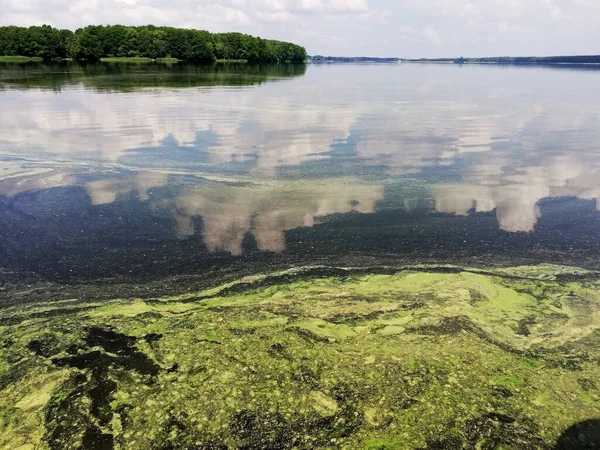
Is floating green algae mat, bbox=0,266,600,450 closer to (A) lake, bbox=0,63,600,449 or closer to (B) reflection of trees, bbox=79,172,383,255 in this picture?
(A) lake, bbox=0,63,600,449

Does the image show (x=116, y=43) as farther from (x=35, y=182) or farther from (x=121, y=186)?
(x=121, y=186)

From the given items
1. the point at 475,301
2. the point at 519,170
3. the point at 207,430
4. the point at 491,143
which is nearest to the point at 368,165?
the point at 519,170

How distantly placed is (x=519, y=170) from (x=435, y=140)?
3893 millimetres

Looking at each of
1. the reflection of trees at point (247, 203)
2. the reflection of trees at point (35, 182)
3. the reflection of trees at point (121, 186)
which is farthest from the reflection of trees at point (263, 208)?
the reflection of trees at point (35, 182)

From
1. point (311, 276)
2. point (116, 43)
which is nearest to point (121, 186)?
point (311, 276)

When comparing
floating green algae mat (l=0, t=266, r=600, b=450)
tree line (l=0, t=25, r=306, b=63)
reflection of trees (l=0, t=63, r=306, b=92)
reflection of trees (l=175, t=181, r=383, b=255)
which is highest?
tree line (l=0, t=25, r=306, b=63)

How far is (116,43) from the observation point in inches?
3391

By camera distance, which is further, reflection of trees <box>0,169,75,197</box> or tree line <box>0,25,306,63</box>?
tree line <box>0,25,306,63</box>

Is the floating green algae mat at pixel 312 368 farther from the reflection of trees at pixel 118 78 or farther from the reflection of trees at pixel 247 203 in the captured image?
the reflection of trees at pixel 118 78

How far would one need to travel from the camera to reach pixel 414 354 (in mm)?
4309

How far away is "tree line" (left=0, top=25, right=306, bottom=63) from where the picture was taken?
82812 mm

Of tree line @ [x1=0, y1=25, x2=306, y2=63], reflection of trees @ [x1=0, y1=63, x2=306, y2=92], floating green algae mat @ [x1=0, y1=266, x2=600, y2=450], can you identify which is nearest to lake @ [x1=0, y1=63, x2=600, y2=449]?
floating green algae mat @ [x1=0, y1=266, x2=600, y2=450]

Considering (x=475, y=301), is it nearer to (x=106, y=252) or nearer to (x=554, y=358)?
(x=554, y=358)

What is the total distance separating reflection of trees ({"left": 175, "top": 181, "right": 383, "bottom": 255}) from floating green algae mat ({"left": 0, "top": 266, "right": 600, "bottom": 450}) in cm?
137
